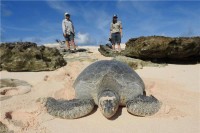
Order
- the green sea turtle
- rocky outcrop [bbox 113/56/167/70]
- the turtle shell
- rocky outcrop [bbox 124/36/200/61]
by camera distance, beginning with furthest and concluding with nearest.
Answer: rocky outcrop [bbox 124/36/200/61], rocky outcrop [bbox 113/56/167/70], the turtle shell, the green sea turtle

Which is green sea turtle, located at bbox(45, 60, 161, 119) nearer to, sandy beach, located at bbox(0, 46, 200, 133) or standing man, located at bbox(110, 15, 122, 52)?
sandy beach, located at bbox(0, 46, 200, 133)

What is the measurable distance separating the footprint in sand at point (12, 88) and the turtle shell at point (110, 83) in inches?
62.6

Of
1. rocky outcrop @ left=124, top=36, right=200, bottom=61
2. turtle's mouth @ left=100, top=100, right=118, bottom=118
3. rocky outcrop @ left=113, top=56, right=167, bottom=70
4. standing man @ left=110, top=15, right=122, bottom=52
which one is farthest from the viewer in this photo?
standing man @ left=110, top=15, right=122, bottom=52

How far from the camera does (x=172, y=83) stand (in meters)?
5.96

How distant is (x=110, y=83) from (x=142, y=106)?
70 centimetres

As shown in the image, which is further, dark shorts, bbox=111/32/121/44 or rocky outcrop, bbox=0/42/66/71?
dark shorts, bbox=111/32/121/44

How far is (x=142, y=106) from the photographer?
13.1 ft

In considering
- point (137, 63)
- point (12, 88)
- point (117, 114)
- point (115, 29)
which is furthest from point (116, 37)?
point (117, 114)

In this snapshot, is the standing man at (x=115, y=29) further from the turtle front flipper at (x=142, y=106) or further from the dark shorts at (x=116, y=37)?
the turtle front flipper at (x=142, y=106)

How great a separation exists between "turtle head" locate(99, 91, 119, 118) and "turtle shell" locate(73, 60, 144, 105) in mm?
281

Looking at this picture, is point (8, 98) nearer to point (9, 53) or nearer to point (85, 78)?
point (85, 78)

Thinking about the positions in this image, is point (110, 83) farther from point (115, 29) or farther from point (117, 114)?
point (115, 29)

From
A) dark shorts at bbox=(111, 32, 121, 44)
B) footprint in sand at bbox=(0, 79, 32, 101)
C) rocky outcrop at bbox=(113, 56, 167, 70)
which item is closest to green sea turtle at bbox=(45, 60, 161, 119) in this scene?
footprint in sand at bbox=(0, 79, 32, 101)

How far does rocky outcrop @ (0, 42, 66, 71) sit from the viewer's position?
25.9 feet
